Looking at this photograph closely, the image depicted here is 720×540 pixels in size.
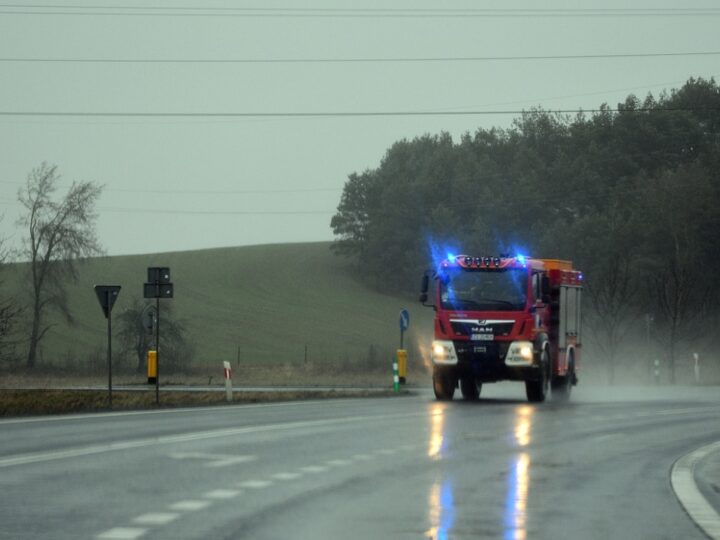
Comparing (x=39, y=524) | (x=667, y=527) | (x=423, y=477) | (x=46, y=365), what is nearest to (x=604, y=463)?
(x=423, y=477)

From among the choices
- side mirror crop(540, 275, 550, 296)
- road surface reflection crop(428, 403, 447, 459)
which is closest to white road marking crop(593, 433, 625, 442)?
road surface reflection crop(428, 403, 447, 459)

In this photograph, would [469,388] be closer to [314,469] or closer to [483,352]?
[483,352]

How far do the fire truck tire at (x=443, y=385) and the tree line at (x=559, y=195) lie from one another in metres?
46.9

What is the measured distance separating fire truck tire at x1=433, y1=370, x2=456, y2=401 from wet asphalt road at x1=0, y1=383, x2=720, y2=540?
676cm

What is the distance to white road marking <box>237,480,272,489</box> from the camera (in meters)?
14.3

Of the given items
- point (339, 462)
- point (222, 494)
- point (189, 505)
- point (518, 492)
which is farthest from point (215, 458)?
point (189, 505)

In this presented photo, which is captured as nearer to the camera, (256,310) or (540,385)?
(540,385)

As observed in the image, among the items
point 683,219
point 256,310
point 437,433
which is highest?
point 683,219

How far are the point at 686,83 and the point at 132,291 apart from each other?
167 ft

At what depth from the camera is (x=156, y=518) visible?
11.9 m

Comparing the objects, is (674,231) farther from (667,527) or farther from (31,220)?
(667,527)

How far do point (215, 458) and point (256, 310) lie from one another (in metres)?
81.9

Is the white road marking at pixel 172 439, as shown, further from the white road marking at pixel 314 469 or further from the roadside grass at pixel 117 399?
the roadside grass at pixel 117 399

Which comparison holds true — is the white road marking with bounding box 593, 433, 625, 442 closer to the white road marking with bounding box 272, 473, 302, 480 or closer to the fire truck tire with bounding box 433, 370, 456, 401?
the white road marking with bounding box 272, 473, 302, 480
